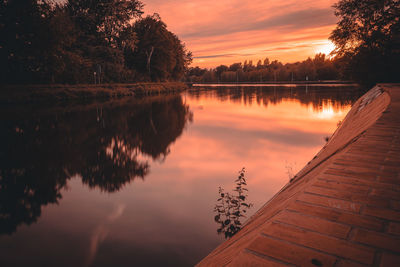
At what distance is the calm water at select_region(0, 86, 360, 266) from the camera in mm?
3951

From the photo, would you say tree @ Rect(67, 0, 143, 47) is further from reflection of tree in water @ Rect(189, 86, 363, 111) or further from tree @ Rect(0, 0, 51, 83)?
reflection of tree in water @ Rect(189, 86, 363, 111)

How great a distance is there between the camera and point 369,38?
66.3 feet

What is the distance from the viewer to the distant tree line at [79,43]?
29.1 m

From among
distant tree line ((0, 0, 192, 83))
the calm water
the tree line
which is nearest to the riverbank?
distant tree line ((0, 0, 192, 83))

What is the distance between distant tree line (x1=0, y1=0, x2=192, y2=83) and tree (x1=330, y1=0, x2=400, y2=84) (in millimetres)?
32392

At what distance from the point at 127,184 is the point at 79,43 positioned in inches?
1548

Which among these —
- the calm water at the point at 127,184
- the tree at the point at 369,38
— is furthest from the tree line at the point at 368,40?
the calm water at the point at 127,184

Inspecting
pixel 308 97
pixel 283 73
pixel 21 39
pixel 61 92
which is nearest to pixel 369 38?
pixel 308 97

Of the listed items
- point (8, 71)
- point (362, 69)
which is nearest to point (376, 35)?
point (362, 69)

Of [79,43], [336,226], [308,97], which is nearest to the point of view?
[336,226]

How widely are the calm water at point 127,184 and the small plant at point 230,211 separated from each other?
19 cm

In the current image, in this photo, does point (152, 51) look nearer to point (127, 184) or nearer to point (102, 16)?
point (102, 16)

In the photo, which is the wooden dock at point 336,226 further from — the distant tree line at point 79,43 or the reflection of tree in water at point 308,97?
A: the distant tree line at point 79,43

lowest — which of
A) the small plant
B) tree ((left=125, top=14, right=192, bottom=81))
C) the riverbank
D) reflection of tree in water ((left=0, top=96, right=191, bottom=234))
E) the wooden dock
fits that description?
the small plant
